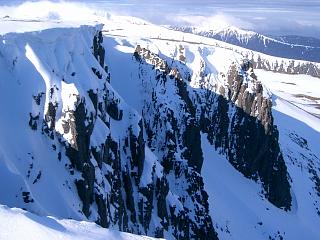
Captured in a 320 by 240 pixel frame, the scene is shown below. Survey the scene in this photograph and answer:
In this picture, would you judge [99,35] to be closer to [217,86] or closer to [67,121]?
[67,121]

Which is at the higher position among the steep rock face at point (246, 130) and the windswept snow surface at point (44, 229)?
the windswept snow surface at point (44, 229)

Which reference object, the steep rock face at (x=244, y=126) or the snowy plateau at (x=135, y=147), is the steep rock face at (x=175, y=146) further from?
the steep rock face at (x=244, y=126)

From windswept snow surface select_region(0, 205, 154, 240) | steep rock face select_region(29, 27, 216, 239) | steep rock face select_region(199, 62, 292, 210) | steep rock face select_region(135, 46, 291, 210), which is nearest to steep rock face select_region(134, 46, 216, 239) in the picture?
steep rock face select_region(29, 27, 216, 239)

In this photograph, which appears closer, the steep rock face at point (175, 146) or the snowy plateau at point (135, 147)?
the snowy plateau at point (135, 147)

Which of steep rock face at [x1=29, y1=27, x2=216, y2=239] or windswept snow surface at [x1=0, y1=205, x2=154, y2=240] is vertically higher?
windswept snow surface at [x1=0, y1=205, x2=154, y2=240]

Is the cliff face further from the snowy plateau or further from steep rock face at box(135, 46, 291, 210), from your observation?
steep rock face at box(135, 46, 291, 210)

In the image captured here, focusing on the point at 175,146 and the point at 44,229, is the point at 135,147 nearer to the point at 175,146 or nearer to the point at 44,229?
the point at 175,146

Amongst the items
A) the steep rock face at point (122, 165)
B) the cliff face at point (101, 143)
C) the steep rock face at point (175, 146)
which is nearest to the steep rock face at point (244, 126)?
the steep rock face at point (175, 146)
